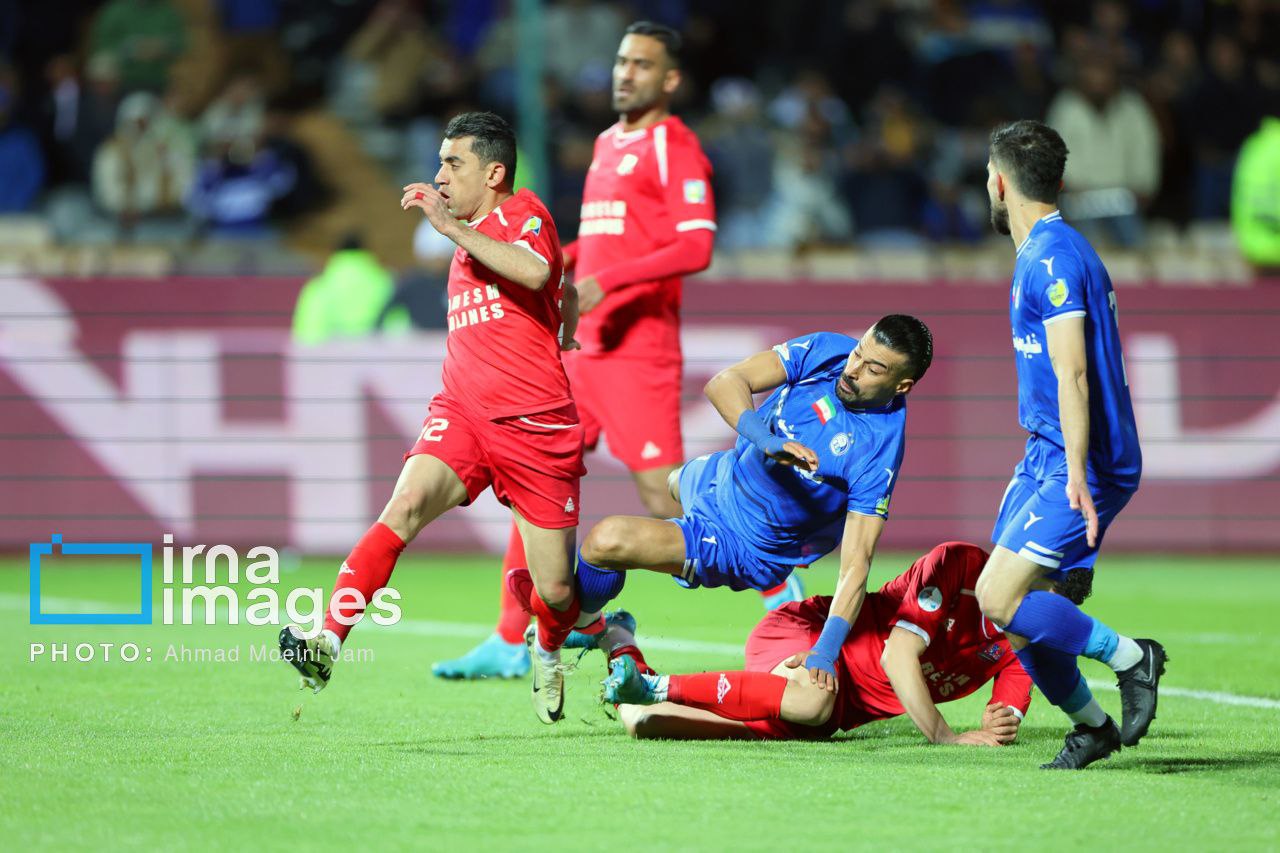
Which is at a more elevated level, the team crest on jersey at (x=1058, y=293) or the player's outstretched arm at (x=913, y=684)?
the team crest on jersey at (x=1058, y=293)

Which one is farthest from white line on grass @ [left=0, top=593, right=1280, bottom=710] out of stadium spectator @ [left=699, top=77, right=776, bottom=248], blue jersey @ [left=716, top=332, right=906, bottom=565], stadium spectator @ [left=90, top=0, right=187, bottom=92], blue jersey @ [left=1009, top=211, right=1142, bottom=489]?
stadium spectator @ [left=90, top=0, right=187, bottom=92]

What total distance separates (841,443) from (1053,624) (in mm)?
1076

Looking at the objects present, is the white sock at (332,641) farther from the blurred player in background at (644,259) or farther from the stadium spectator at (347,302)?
the stadium spectator at (347,302)

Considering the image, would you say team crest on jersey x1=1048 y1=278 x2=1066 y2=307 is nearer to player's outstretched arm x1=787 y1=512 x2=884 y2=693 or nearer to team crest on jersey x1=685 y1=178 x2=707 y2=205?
player's outstretched arm x1=787 y1=512 x2=884 y2=693

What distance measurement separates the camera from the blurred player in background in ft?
26.9

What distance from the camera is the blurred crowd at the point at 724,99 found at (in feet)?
50.7

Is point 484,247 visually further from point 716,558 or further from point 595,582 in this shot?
point 716,558

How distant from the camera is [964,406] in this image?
13.1 metres

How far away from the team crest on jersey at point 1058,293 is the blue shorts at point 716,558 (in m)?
1.56

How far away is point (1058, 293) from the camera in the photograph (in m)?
5.50

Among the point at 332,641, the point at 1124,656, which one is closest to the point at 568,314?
the point at 332,641

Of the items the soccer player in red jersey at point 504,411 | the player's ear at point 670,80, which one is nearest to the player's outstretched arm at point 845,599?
the soccer player in red jersey at point 504,411

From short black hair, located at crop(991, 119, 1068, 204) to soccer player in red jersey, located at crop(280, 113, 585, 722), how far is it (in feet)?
5.23

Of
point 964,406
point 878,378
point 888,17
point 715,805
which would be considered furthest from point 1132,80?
point 715,805
